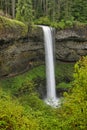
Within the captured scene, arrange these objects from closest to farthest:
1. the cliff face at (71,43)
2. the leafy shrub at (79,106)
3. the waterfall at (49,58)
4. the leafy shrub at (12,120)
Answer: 1. the leafy shrub at (12,120)
2. the leafy shrub at (79,106)
3. the waterfall at (49,58)
4. the cliff face at (71,43)

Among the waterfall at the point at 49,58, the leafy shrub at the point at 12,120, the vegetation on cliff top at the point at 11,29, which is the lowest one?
the waterfall at the point at 49,58

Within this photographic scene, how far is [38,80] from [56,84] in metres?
3.21

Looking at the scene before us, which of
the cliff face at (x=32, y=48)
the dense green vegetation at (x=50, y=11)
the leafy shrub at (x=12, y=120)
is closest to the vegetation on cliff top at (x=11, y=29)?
the cliff face at (x=32, y=48)

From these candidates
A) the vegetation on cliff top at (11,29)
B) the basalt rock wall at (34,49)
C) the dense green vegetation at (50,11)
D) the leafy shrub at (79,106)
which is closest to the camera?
the leafy shrub at (79,106)

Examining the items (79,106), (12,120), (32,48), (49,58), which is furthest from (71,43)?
(12,120)

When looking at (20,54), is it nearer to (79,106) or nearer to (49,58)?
(49,58)

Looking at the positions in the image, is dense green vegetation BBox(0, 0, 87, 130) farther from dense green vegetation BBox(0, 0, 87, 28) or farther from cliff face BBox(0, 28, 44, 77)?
cliff face BBox(0, 28, 44, 77)

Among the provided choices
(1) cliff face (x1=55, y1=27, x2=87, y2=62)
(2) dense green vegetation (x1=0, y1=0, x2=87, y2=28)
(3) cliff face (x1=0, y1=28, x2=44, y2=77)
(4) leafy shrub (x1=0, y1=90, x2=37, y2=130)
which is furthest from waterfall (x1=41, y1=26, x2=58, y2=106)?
(4) leafy shrub (x1=0, y1=90, x2=37, y2=130)

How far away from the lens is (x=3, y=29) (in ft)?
133

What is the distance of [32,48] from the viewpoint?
48938mm

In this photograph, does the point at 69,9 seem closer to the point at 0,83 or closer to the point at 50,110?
the point at 0,83

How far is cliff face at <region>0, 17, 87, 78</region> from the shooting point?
43625 millimetres

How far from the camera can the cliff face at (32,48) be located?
43625 millimetres

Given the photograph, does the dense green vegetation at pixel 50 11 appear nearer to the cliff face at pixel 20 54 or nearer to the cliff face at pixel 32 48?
the cliff face at pixel 32 48
